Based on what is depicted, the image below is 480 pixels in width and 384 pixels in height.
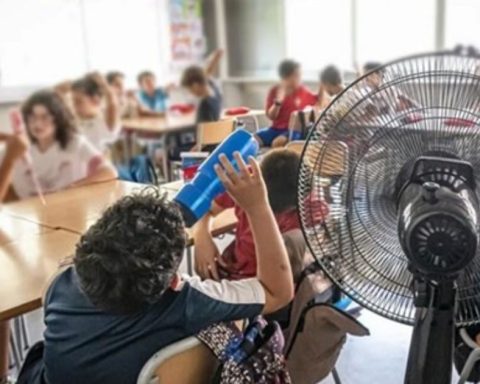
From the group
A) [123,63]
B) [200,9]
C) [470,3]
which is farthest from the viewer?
[200,9]

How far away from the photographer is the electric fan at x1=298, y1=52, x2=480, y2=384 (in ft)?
2.40

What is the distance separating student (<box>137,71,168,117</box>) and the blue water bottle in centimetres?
463

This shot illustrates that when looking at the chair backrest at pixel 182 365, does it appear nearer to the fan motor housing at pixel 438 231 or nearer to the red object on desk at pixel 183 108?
the fan motor housing at pixel 438 231

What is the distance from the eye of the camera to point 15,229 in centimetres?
193

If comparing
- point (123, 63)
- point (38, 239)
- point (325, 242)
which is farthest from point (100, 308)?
point (123, 63)

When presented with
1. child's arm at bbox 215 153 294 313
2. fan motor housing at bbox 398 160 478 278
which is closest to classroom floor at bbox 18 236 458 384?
child's arm at bbox 215 153 294 313

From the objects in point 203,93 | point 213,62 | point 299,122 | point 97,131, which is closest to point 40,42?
point 213,62

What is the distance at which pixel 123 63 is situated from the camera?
233 inches

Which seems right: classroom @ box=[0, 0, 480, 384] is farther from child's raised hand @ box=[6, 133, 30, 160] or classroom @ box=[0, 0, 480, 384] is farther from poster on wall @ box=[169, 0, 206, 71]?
poster on wall @ box=[169, 0, 206, 71]

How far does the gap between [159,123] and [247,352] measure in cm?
427

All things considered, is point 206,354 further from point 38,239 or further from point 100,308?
point 38,239

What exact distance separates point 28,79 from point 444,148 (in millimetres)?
5052

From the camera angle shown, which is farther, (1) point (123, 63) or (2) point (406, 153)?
(1) point (123, 63)

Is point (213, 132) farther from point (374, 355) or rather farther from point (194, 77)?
point (194, 77)
